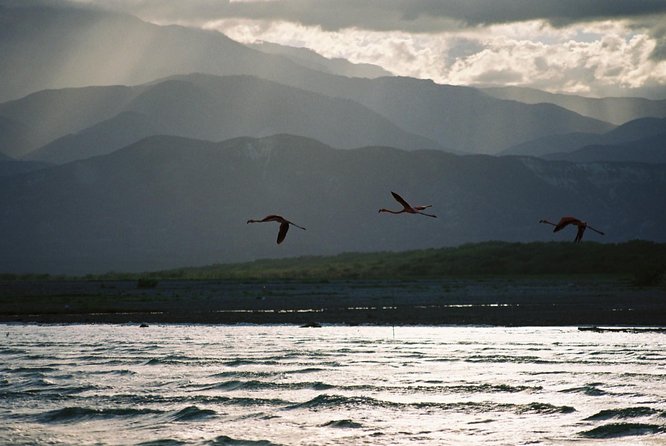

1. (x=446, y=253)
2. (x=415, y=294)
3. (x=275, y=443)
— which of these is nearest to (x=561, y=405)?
(x=275, y=443)

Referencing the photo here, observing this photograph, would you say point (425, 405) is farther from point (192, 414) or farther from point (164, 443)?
point (164, 443)

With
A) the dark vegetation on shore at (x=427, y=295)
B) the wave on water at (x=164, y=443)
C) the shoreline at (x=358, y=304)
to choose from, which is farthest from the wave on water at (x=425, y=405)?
the dark vegetation on shore at (x=427, y=295)

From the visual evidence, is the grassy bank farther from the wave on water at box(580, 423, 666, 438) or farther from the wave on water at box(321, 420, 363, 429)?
the wave on water at box(321, 420, 363, 429)

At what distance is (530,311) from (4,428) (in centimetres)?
3558

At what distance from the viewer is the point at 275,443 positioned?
21.2 m

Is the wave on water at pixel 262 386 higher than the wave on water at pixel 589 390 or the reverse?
higher

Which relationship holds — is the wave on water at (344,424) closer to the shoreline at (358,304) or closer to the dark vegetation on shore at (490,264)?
the shoreline at (358,304)

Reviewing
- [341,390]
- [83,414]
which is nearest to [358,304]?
[341,390]

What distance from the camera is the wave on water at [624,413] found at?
22.8 metres

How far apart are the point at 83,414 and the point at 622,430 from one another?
487 inches

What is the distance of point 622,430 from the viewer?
21.5 metres

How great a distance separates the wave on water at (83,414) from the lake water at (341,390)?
0.05m

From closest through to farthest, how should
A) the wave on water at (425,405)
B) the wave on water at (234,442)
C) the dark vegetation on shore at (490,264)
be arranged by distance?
the wave on water at (234,442) → the wave on water at (425,405) → the dark vegetation on shore at (490,264)

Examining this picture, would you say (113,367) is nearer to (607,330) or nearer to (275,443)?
(275,443)
